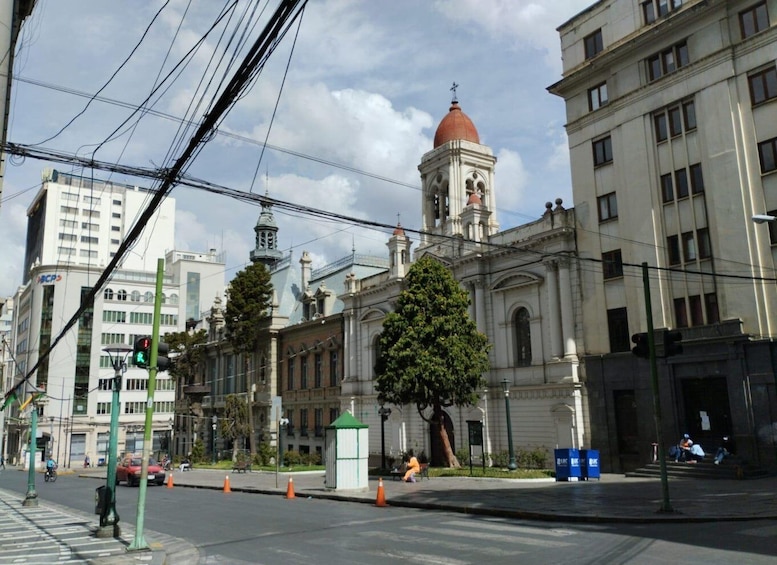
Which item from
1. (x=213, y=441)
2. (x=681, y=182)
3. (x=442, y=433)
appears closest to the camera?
(x=681, y=182)

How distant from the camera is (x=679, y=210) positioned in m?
29.5

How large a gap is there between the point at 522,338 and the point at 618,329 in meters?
6.38

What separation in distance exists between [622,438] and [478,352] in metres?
7.97

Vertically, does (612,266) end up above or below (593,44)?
below

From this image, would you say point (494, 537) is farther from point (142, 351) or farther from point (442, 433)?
point (442, 433)

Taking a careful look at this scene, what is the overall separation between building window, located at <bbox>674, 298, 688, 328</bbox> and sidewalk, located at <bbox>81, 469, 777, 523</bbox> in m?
7.04

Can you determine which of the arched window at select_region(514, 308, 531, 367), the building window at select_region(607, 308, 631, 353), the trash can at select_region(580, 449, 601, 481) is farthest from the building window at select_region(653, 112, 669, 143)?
the trash can at select_region(580, 449, 601, 481)

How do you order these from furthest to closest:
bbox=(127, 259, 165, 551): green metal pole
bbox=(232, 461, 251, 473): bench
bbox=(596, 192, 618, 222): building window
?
bbox=(232, 461, 251, 473): bench, bbox=(596, 192, 618, 222): building window, bbox=(127, 259, 165, 551): green metal pole

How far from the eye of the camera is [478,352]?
33.9m

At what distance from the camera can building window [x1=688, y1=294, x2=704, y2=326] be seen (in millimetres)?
28344

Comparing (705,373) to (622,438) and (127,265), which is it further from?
(127,265)

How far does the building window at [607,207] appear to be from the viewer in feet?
107

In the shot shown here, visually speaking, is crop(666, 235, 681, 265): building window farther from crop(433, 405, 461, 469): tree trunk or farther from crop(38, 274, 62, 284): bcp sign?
crop(38, 274, 62, 284): bcp sign

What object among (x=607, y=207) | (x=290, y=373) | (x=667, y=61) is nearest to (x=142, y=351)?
(x=607, y=207)
